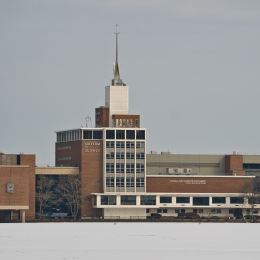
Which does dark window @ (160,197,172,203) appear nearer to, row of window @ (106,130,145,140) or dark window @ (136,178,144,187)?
dark window @ (136,178,144,187)

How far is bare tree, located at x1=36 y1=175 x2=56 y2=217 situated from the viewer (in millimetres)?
140625

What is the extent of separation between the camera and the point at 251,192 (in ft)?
494

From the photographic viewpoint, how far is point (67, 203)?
14350 centimetres

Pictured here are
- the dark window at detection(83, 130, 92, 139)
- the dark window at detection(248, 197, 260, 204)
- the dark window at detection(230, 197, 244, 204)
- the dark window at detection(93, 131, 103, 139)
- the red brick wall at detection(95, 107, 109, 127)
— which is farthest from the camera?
the red brick wall at detection(95, 107, 109, 127)

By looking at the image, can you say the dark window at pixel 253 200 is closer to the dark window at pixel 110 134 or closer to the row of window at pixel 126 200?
the row of window at pixel 126 200

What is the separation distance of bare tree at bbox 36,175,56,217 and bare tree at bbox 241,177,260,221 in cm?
4649

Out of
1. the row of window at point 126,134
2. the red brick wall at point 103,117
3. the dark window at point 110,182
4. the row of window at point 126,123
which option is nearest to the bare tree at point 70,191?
the dark window at point 110,182

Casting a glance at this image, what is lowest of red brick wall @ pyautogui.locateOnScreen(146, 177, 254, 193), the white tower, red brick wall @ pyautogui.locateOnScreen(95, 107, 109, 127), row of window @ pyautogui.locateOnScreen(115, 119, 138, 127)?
red brick wall @ pyautogui.locateOnScreen(146, 177, 254, 193)

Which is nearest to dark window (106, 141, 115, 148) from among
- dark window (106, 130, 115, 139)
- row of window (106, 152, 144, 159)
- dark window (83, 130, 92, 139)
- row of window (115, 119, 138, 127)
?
dark window (106, 130, 115, 139)

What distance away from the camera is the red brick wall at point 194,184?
15000 centimetres
